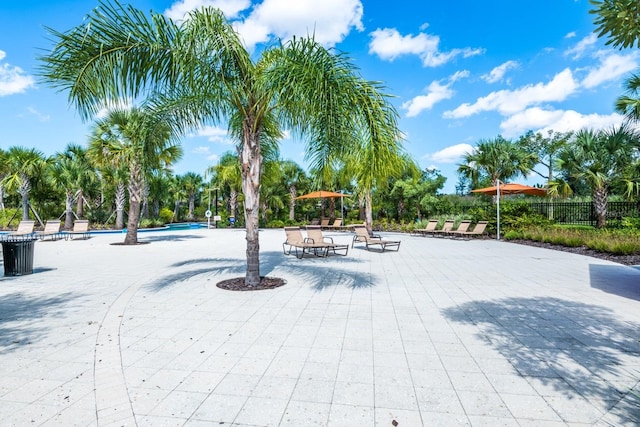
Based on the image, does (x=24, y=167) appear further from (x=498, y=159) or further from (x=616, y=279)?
(x=616, y=279)

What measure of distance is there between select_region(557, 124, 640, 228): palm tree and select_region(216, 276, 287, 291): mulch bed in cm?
1421

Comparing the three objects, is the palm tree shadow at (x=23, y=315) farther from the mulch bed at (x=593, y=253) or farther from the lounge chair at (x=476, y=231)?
the lounge chair at (x=476, y=231)

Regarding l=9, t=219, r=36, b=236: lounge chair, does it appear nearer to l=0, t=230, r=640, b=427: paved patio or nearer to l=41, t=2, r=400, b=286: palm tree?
l=0, t=230, r=640, b=427: paved patio

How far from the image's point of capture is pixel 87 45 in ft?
15.2

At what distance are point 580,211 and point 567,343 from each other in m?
19.2

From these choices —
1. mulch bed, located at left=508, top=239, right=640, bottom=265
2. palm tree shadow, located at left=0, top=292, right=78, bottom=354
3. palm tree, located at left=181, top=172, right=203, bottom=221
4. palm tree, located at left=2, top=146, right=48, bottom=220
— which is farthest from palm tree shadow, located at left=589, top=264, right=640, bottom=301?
palm tree, located at left=181, top=172, right=203, bottom=221

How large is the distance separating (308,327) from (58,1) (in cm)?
721

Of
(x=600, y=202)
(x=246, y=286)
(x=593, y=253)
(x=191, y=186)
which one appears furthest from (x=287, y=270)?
(x=191, y=186)

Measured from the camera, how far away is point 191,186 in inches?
1667

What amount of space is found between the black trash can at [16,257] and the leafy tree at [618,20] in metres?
10.4

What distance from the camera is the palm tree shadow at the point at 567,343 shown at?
2688mm

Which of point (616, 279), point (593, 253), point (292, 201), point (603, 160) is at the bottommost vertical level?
point (616, 279)

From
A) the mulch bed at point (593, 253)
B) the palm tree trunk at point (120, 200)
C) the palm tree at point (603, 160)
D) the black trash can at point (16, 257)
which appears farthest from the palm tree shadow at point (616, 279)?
the palm tree trunk at point (120, 200)

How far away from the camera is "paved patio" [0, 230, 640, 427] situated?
7.88ft
